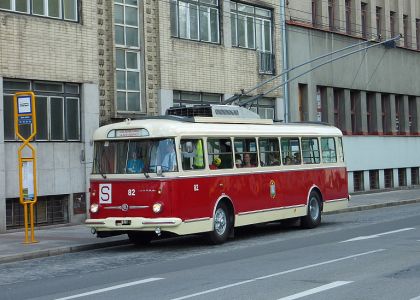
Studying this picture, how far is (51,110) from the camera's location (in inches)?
928

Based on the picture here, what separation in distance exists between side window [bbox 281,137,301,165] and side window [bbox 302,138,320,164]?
1.08 ft

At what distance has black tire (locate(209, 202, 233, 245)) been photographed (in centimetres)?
1773

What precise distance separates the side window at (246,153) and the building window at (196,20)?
9.87m

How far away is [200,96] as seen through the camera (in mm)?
29609

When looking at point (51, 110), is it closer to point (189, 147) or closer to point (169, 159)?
point (189, 147)

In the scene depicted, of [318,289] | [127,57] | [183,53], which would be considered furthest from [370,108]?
[318,289]

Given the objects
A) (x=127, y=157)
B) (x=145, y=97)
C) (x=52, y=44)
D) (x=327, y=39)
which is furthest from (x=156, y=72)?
(x=327, y=39)

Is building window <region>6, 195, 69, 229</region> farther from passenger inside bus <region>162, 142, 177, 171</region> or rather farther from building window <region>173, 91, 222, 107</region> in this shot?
passenger inside bus <region>162, 142, 177, 171</region>

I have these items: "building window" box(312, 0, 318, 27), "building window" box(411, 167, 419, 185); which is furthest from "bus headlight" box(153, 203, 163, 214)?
"building window" box(411, 167, 419, 185)

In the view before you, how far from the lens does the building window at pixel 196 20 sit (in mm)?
28453

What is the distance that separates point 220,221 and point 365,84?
24429mm

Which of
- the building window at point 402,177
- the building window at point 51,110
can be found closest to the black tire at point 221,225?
A: the building window at point 51,110

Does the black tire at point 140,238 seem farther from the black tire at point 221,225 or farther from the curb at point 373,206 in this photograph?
the curb at point 373,206

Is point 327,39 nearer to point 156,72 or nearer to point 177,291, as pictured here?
point 156,72
